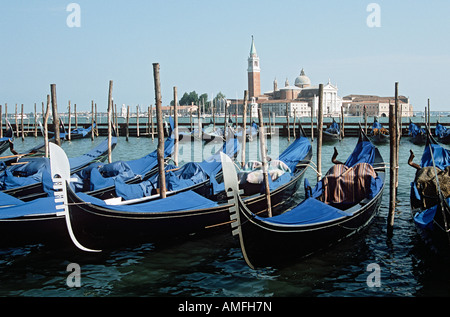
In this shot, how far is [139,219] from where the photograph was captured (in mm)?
4930

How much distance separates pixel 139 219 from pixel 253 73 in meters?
72.5

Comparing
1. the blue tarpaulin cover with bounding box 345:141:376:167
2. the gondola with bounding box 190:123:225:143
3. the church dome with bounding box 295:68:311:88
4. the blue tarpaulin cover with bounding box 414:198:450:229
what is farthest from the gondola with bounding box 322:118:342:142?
the church dome with bounding box 295:68:311:88

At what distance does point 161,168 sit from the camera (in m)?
5.86

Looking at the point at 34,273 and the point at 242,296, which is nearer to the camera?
the point at 242,296

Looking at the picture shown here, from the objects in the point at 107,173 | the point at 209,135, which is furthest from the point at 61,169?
the point at 209,135

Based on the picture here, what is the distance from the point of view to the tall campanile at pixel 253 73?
248ft

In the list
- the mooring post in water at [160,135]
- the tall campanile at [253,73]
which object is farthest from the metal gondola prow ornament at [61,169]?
the tall campanile at [253,73]

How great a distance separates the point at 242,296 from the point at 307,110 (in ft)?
236

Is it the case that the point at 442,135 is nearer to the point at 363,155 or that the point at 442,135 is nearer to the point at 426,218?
the point at 363,155

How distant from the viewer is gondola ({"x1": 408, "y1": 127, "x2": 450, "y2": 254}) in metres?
4.42
